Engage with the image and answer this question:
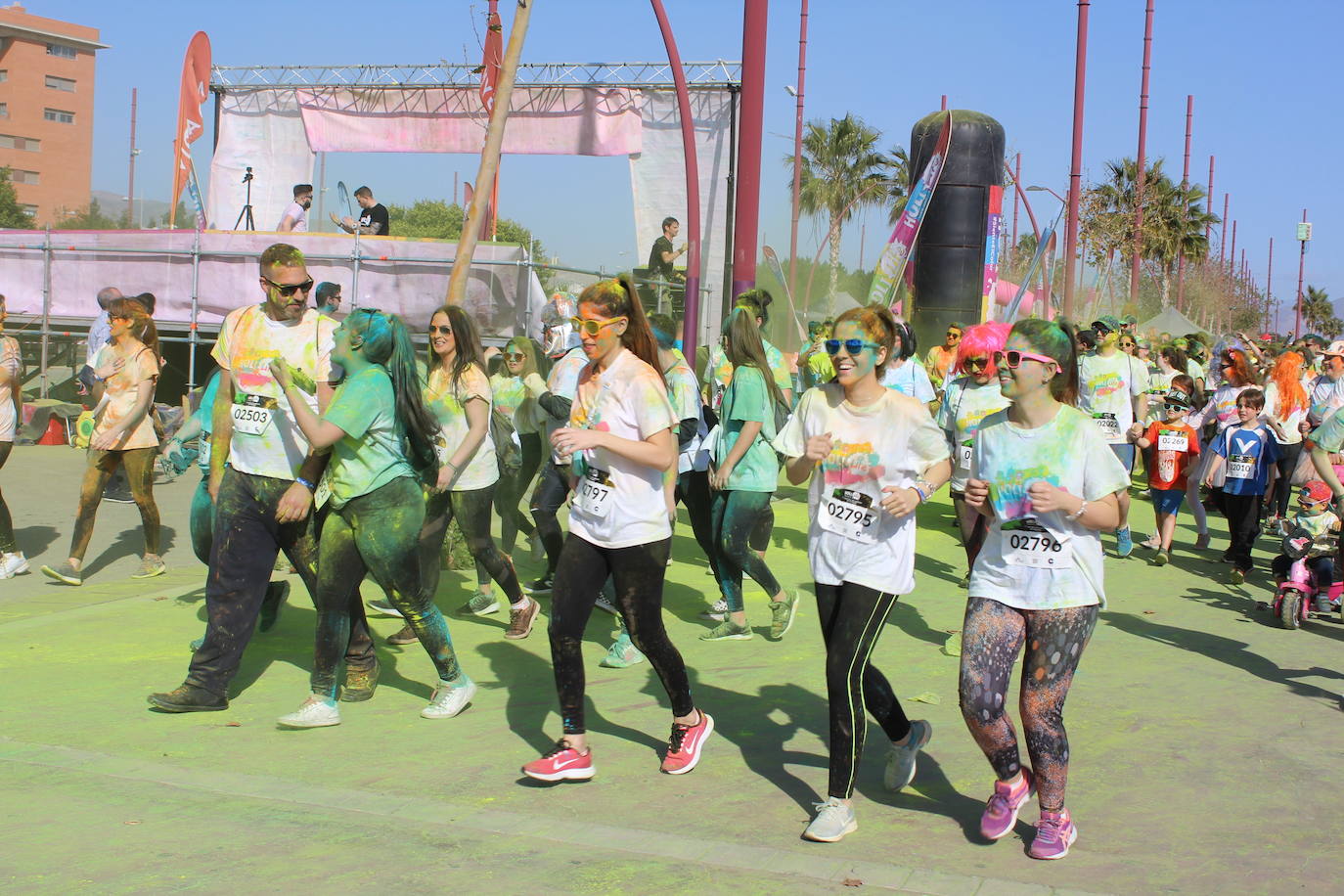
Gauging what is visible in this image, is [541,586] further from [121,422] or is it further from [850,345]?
[850,345]

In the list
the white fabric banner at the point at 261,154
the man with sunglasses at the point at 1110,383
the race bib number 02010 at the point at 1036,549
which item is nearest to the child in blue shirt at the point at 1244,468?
the man with sunglasses at the point at 1110,383

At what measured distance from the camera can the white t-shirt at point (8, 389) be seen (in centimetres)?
866

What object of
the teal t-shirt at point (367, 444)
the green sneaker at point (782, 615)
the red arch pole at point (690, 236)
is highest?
the red arch pole at point (690, 236)

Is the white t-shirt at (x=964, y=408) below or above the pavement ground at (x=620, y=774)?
above

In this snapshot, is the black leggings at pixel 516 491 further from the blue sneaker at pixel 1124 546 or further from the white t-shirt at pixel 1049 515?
the white t-shirt at pixel 1049 515

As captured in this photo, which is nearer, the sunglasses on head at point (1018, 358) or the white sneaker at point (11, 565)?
the sunglasses on head at point (1018, 358)

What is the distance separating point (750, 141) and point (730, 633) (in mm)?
5968

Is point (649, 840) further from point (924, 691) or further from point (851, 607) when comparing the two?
point (924, 691)

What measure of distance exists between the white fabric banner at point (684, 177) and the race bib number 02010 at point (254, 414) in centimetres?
1410

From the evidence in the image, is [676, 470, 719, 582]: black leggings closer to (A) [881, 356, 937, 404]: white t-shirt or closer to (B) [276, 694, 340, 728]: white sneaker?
(A) [881, 356, 937, 404]: white t-shirt

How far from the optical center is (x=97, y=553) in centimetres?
984

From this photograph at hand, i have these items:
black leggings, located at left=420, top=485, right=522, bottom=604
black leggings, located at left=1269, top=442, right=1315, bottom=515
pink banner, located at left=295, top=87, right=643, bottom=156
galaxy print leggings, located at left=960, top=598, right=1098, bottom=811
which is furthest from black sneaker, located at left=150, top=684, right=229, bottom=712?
pink banner, located at left=295, top=87, right=643, bottom=156

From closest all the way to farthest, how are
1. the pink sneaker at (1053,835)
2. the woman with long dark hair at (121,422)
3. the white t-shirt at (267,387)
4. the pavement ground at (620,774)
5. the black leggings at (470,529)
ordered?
the pavement ground at (620,774) → the pink sneaker at (1053,835) → the white t-shirt at (267,387) → the black leggings at (470,529) → the woman with long dark hair at (121,422)

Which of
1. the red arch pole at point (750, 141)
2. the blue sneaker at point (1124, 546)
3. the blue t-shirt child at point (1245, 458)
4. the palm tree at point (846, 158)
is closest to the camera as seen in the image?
the blue t-shirt child at point (1245, 458)
